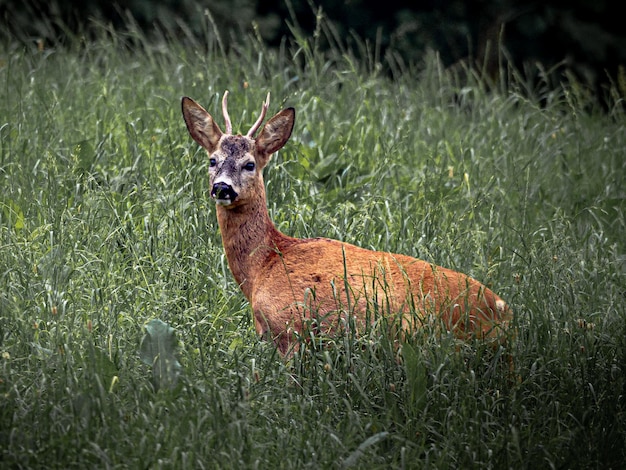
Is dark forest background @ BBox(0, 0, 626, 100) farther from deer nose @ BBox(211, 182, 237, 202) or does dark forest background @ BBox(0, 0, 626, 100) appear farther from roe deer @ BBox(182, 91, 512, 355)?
deer nose @ BBox(211, 182, 237, 202)

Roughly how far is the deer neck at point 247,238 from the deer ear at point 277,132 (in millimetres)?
235

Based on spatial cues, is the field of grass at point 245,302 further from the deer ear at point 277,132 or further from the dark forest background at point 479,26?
the dark forest background at point 479,26

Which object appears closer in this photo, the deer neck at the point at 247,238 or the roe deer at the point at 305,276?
the roe deer at the point at 305,276

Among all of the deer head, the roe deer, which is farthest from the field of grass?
the deer head

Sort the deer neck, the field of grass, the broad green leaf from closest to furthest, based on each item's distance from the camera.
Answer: the field of grass → the broad green leaf → the deer neck

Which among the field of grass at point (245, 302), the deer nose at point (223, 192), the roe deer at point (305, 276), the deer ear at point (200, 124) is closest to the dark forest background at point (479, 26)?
the field of grass at point (245, 302)

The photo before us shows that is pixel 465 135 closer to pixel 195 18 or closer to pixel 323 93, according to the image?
pixel 323 93

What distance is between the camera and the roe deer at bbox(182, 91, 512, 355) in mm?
3811

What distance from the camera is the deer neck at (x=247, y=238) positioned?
416cm

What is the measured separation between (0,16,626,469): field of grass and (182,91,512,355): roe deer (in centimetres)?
12

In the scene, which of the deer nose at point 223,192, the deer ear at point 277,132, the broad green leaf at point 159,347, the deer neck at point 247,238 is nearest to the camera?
the broad green leaf at point 159,347

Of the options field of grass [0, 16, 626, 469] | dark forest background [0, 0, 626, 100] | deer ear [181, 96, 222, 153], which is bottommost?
dark forest background [0, 0, 626, 100]

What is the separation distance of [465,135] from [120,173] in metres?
2.47

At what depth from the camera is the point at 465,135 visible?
6500mm
